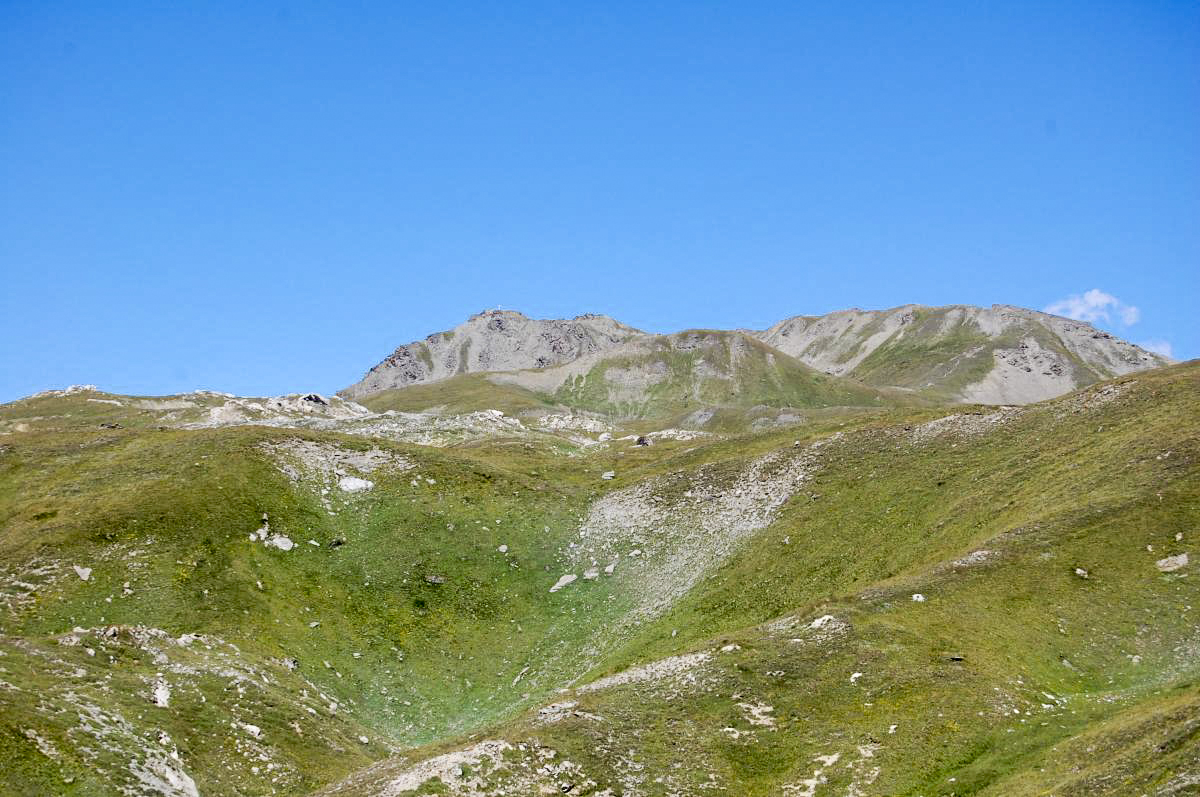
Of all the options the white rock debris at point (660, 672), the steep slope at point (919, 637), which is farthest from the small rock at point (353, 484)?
the white rock debris at point (660, 672)

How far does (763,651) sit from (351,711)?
82.6 ft

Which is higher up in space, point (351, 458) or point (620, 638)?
point (351, 458)

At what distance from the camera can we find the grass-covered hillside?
118 ft

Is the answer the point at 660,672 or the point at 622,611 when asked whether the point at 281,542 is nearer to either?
the point at 622,611

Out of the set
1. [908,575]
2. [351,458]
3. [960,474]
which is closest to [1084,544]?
[908,575]

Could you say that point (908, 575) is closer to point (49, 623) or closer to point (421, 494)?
point (421, 494)

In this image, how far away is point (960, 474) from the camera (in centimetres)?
6625

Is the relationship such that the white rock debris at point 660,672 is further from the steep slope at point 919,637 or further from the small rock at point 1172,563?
the small rock at point 1172,563

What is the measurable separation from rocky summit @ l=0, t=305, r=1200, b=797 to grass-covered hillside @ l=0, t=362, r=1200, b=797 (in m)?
0.22

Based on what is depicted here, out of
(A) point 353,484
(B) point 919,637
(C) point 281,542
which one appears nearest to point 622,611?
(B) point 919,637

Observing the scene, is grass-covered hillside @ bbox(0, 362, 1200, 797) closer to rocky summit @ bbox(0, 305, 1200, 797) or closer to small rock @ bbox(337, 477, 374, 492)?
rocky summit @ bbox(0, 305, 1200, 797)

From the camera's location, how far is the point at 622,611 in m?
63.5

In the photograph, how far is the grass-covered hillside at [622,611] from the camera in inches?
1416

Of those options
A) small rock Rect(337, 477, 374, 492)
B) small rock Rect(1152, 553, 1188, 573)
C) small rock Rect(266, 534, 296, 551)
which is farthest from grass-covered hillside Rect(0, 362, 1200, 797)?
small rock Rect(337, 477, 374, 492)
